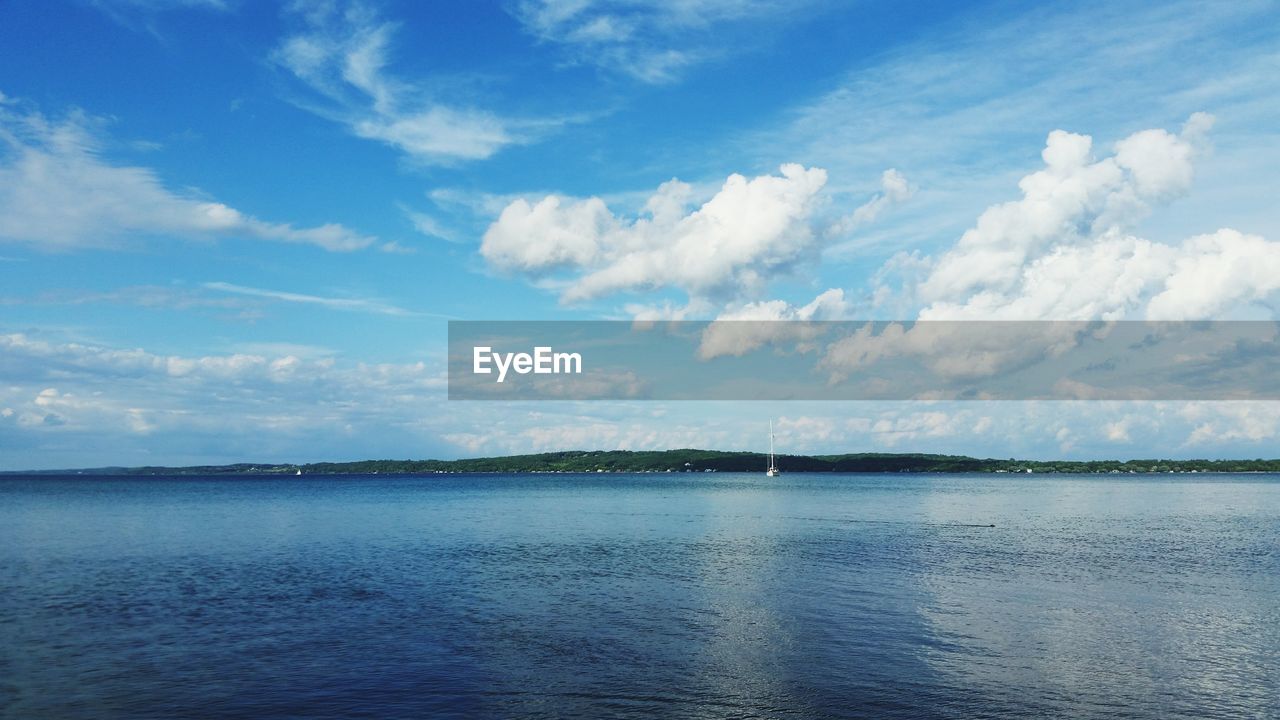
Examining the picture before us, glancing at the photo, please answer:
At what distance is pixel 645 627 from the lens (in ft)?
105

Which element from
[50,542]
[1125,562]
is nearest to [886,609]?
[1125,562]

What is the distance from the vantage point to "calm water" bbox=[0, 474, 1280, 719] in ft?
75.7

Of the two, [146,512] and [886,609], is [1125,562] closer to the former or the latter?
[886,609]

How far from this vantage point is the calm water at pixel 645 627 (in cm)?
2306

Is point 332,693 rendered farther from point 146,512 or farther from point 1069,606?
point 146,512

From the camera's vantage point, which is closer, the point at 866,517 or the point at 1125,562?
the point at 1125,562

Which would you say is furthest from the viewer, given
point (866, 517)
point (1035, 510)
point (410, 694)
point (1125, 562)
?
point (1035, 510)

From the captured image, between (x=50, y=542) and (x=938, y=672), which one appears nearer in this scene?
(x=938, y=672)

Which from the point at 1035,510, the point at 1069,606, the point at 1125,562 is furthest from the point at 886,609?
the point at 1035,510

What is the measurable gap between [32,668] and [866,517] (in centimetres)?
8160

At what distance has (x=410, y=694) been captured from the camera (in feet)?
77.4

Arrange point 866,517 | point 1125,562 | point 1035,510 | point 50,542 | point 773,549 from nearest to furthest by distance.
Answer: point 1125,562 < point 773,549 < point 50,542 < point 866,517 < point 1035,510

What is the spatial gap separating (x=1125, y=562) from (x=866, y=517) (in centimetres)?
4191

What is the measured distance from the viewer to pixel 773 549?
59.4 m
